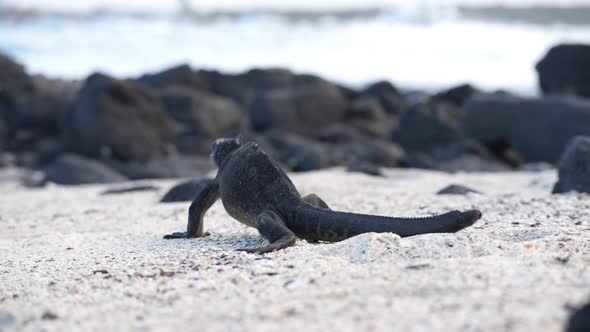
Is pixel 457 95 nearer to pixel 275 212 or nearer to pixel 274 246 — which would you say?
pixel 275 212

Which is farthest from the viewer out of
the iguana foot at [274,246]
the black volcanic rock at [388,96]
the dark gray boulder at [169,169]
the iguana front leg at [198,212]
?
the black volcanic rock at [388,96]

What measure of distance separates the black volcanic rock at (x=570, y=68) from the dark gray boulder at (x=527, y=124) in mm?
1500

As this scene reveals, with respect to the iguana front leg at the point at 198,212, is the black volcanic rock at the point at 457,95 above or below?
above

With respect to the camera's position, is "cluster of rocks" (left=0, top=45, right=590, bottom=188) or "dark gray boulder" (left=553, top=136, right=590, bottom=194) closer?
"dark gray boulder" (left=553, top=136, right=590, bottom=194)

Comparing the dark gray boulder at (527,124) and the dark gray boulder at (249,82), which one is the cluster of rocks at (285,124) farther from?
the dark gray boulder at (249,82)

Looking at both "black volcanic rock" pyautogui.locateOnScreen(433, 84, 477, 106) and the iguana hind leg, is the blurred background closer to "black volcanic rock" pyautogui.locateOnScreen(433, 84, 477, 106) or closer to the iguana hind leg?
"black volcanic rock" pyautogui.locateOnScreen(433, 84, 477, 106)

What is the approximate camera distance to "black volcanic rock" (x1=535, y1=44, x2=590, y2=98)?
14.4 metres

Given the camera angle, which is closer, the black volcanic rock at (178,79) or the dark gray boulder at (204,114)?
the dark gray boulder at (204,114)

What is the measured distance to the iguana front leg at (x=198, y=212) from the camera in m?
5.17

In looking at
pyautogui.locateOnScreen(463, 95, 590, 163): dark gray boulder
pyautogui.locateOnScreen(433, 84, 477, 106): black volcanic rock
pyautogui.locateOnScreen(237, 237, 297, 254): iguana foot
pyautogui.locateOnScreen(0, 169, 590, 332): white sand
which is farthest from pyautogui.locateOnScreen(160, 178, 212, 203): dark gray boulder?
pyautogui.locateOnScreen(433, 84, 477, 106): black volcanic rock

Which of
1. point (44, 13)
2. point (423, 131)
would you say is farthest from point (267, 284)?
point (44, 13)

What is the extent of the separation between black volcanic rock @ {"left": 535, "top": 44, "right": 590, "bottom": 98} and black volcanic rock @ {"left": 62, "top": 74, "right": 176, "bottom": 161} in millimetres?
6564

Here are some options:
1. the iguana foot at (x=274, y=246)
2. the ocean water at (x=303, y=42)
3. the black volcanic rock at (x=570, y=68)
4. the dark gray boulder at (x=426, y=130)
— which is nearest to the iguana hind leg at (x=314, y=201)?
the iguana foot at (x=274, y=246)

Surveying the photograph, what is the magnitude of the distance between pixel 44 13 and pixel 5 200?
38.6 m
